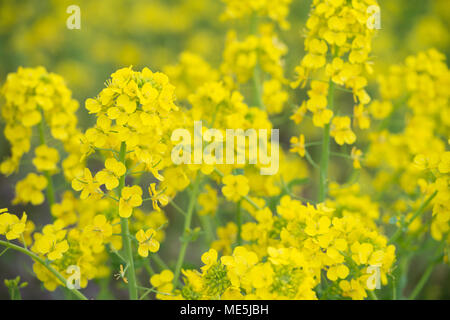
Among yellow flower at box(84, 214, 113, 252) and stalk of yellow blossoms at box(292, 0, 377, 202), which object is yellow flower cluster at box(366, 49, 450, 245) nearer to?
stalk of yellow blossoms at box(292, 0, 377, 202)

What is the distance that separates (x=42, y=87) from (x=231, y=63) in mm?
827

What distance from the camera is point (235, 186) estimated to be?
5.24 ft

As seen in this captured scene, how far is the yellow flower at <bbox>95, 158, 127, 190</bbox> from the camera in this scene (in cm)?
127

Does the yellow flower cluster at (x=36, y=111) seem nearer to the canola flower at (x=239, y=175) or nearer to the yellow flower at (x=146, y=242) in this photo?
the canola flower at (x=239, y=175)

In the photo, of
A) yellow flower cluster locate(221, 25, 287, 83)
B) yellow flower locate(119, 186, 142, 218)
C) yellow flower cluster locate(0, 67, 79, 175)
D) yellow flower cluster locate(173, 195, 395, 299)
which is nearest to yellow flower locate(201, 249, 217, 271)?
yellow flower cluster locate(173, 195, 395, 299)

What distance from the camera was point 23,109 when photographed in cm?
166

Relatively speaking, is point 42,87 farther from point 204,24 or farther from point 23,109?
point 204,24

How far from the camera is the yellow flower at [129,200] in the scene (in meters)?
1.29

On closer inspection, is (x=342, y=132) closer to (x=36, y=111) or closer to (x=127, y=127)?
(x=127, y=127)

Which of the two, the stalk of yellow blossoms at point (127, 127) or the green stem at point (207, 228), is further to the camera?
the green stem at point (207, 228)

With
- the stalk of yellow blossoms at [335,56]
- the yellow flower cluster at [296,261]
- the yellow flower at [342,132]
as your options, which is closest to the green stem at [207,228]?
the yellow flower cluster at [296,261]

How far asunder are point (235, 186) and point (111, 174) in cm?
47

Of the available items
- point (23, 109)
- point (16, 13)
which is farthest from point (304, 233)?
point (16, 13)
